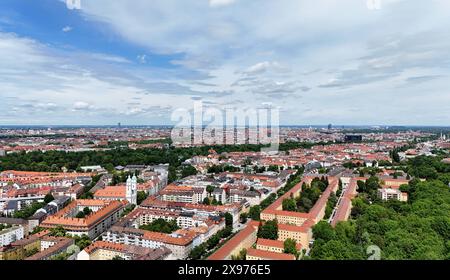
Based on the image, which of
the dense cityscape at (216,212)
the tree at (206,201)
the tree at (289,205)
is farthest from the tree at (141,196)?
the tree at (289,205)

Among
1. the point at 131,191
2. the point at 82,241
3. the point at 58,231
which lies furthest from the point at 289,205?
the point at 58,231

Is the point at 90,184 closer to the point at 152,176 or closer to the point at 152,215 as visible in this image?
the point at 152,176

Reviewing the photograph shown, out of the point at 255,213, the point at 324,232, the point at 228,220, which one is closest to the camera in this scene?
the point at 324,232

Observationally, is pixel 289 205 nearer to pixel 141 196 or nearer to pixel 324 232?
pixel 324 232

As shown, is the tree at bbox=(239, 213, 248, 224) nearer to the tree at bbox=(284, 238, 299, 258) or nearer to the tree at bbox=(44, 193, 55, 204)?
the tree at bbox=(284, 238, 299, 258)

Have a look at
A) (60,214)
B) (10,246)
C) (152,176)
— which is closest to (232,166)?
(152,176)

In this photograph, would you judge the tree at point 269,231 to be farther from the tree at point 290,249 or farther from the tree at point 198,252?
the tree at point 198,252

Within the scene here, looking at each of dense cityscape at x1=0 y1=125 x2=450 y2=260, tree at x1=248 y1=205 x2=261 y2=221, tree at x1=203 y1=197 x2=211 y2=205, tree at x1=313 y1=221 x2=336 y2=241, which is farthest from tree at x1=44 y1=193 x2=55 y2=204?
tree at x1=313 y1=221 x2=336 y2=241
